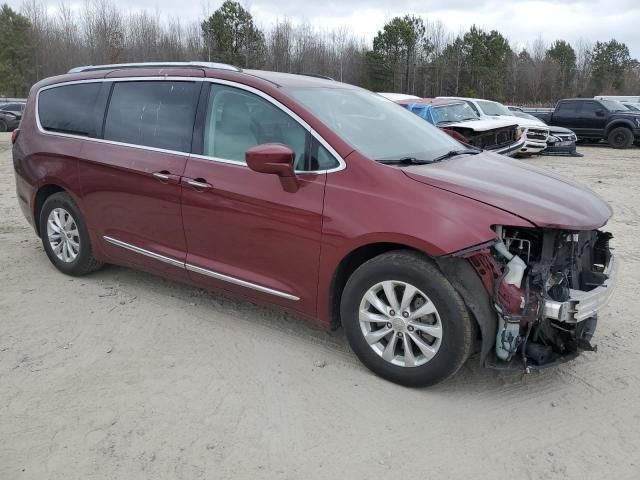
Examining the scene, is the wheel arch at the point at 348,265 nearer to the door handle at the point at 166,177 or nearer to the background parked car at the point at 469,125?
the door handle at the point at 166,177

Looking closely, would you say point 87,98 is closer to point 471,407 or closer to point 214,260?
point 214,260

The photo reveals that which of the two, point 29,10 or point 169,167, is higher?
point 29,10

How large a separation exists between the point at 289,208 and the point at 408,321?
0.98m

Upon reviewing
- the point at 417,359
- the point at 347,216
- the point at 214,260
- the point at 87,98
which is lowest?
the point at 417,359

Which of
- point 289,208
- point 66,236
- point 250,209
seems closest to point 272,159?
point 289,208

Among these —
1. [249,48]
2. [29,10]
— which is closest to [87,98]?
[249,48]

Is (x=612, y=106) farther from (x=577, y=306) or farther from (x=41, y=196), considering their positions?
(x=41, y=196)

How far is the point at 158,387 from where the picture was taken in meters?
3.34

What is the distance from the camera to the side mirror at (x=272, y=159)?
3338mm

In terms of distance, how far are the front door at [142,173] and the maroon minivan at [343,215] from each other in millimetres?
13

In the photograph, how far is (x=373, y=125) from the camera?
155 inches

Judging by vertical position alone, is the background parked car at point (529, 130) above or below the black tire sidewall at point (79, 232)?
above

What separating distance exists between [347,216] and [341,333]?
112cm

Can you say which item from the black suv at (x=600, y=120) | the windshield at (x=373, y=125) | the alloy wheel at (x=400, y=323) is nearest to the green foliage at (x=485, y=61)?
the black suv at (x=600, y=120)
